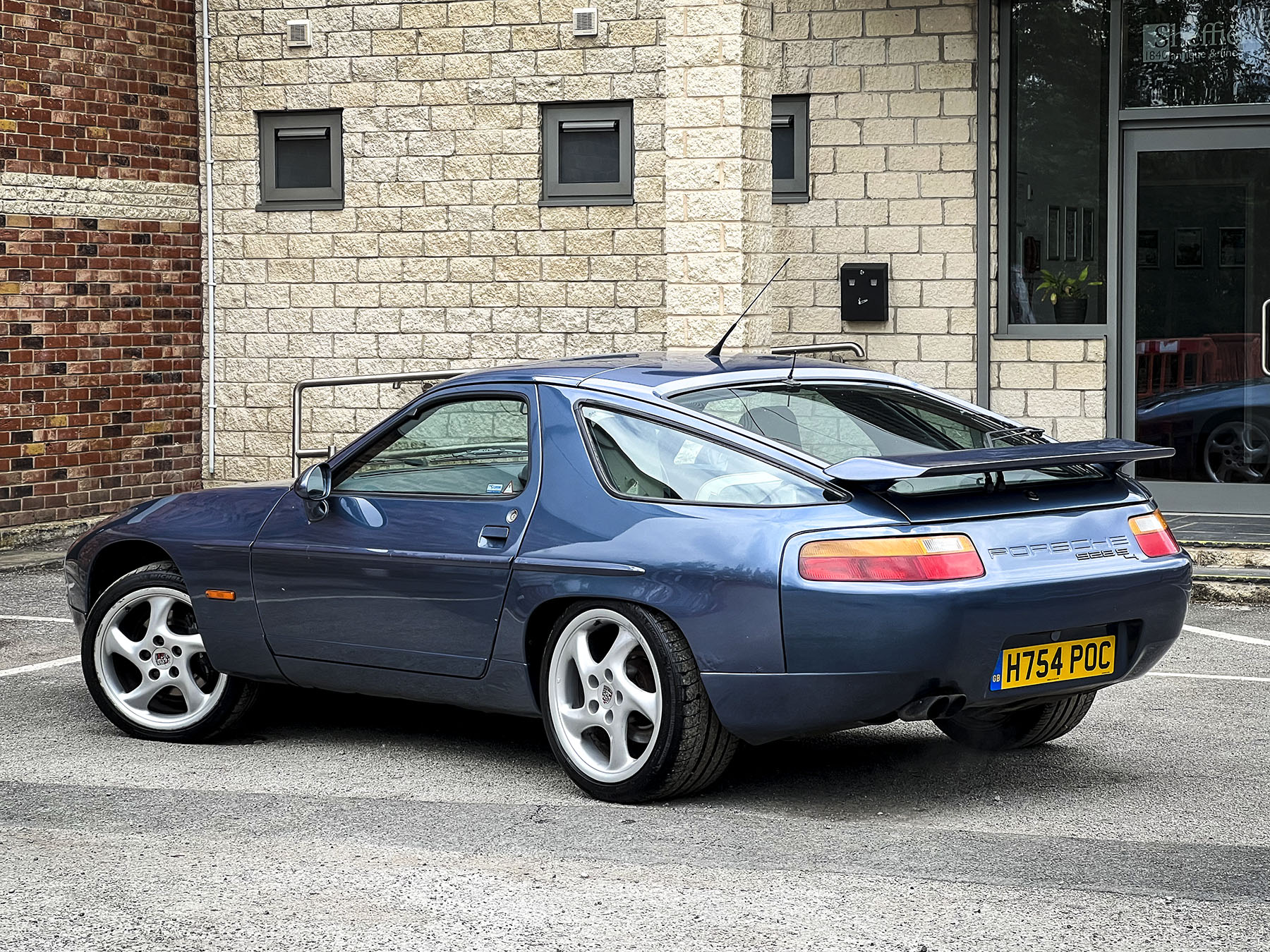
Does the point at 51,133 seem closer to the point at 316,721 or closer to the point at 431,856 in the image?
the point at 316,721

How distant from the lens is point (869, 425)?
18.7 feet

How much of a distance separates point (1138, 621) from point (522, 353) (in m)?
8.49

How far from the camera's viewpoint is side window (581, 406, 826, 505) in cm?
515

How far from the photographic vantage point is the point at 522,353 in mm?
13336

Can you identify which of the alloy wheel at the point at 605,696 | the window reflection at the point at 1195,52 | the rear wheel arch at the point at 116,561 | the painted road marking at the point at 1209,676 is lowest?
the painted road marking at the point at 1209,676

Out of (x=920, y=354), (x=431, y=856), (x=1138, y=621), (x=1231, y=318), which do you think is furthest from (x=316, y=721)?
(x=1231, y=318)

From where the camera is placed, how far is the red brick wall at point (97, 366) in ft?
40.7

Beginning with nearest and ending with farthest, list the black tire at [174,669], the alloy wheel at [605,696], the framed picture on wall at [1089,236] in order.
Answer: the alloy wheel at [605,696] → the black tire at [174,669] → the framed picture on wall at [1089,236]

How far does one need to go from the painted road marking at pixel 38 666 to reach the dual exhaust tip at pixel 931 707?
458 centimetres

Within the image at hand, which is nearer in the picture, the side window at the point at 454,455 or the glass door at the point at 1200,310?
the side window at the point at 454,455

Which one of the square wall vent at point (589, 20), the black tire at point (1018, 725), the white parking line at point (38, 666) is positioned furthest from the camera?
the square wall vent at point (589, 20)

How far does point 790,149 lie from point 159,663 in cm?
750

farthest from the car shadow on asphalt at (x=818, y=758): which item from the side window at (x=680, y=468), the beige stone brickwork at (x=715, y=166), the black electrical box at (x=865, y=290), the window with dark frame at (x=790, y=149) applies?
the window with dark frame at (x=790, y=149)

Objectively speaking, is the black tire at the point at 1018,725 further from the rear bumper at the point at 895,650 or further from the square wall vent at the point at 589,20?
the square wall vent at the point at 589,20
